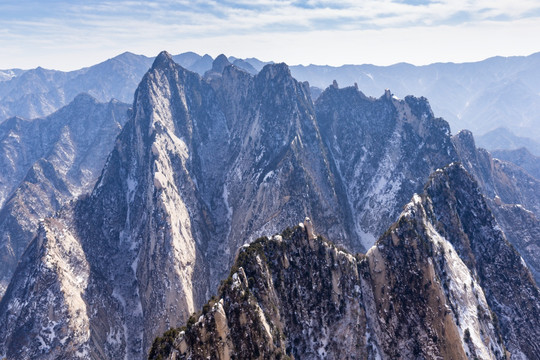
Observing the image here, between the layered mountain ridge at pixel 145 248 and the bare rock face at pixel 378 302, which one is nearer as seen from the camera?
the bare rock face at pixel 378 302

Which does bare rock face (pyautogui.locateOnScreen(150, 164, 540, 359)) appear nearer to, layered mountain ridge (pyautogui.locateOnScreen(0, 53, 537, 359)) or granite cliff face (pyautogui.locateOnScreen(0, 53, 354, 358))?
layered mountain ridge (pyautogui.locateOnScreen(0, 53, 537, 359))

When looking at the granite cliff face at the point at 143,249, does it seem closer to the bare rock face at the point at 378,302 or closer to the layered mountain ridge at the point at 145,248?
the layered mountain ridge at the point at 145,248

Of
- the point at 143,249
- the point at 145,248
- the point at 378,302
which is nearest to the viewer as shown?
the point at 378,302

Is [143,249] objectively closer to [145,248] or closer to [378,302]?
[145,248]

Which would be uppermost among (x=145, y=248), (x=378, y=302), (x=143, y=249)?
(x=378, y=302)

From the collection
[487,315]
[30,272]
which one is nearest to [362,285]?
[487,315]

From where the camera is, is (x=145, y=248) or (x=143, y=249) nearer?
(x=145, y=248)

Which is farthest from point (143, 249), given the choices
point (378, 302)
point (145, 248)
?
point (378, 302)

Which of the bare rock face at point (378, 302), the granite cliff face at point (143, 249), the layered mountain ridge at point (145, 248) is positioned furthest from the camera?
the granite cliff face at point (143, 249)

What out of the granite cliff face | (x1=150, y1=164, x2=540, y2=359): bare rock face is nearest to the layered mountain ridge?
the granite cliff face

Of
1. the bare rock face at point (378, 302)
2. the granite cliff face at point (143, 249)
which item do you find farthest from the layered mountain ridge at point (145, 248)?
the bare rock face at point (378, 302)
